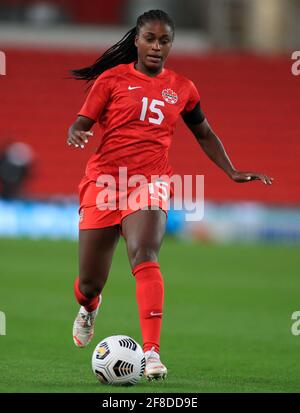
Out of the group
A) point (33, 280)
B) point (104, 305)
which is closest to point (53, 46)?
point (33, 280)

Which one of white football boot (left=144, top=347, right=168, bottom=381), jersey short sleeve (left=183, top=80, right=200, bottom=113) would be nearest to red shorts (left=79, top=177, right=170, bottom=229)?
jersey short sleeve (left=183, top=80, right=200, bottom=113)

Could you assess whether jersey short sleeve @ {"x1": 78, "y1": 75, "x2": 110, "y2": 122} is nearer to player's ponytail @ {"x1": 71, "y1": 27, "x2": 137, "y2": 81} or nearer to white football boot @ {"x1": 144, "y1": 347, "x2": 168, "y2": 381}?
player's ponytail @ {"x1": 71, "y1": 27, "x2": 137, "y2": 81}

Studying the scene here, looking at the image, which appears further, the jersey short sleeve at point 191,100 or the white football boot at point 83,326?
the white football boot at point 83,326

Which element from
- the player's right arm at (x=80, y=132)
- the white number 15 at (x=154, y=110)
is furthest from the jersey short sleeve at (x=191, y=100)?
the player's right arm at (x=80, y=132)

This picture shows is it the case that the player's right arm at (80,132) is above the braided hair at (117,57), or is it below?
below

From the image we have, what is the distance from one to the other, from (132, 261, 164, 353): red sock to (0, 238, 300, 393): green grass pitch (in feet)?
0.97

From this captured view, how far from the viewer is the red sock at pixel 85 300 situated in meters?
7.99

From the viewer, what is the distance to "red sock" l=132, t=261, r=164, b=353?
6.88m

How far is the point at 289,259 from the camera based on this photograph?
1927 cm

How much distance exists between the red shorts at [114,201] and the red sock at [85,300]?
2.26ft

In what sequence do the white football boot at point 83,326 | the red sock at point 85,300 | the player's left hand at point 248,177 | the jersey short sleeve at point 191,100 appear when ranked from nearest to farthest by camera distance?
the player's left hand at point 248,177, the jersey short sleeve at point 191,100, the red sock at point 85,300, the white football boot at point 83,326

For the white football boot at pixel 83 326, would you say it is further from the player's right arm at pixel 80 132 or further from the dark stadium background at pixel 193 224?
the player's right arm at pixel 80 132
